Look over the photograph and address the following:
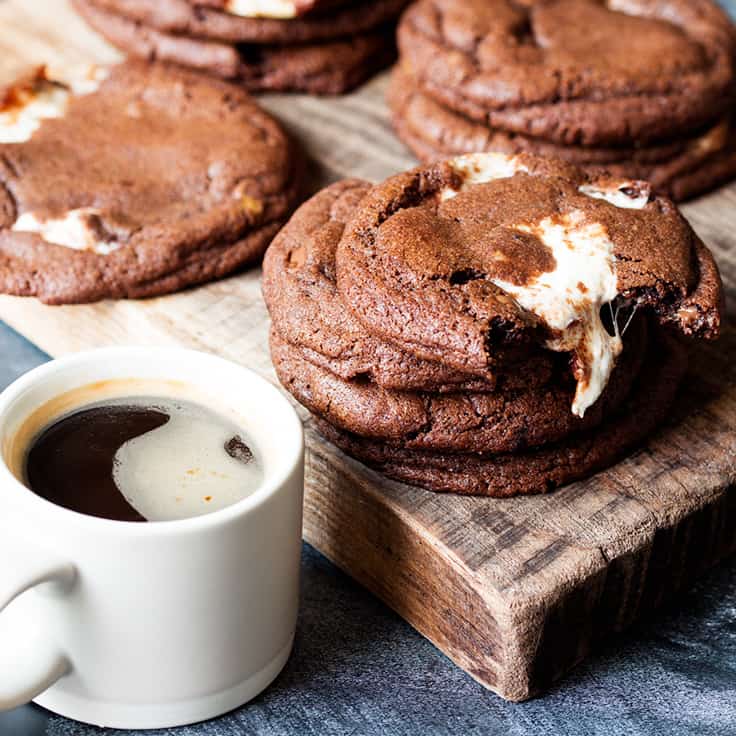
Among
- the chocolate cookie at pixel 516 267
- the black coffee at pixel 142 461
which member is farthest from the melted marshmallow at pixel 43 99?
the black coffee at pixel 142 461

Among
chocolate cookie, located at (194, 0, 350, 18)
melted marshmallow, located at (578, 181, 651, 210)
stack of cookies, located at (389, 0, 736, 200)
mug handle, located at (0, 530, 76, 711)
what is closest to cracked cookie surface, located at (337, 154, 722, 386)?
melted marshmallow, located at (578, 181, 651, 210)

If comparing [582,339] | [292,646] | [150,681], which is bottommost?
[292,646]

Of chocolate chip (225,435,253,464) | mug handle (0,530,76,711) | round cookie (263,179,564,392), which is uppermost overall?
round cookie (263,179,564,392)

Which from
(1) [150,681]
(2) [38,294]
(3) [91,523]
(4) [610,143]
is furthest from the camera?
(4) [610,143]

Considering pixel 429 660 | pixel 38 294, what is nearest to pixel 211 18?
pixel 38 294

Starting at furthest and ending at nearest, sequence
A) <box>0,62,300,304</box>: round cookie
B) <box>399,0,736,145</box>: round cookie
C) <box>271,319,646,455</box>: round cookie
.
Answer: <box>399,0,736,145</box>: round cookie
<box>0,62,300,304</box>: round cookie
<box>271,319,646,455</box>: round cookie

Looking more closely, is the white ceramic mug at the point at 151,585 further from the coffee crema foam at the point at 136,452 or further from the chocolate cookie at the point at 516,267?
the chocolate cookie at the point at 516,267

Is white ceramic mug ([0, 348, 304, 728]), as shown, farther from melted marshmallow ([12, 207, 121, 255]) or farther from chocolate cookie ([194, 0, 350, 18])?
chocolate cookie ([194, 0, 350, 18])

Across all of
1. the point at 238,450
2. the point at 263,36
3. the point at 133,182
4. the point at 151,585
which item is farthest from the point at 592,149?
the point at 151,585

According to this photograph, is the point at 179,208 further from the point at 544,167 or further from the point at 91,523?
the point at 91,523
